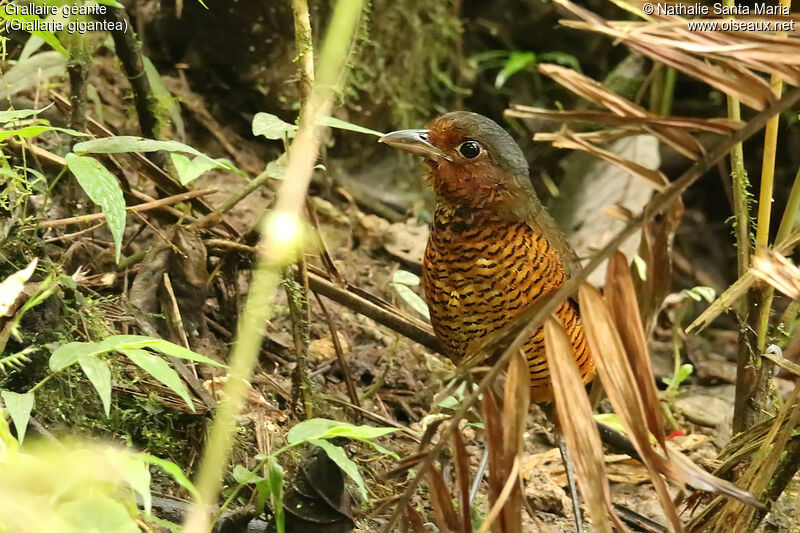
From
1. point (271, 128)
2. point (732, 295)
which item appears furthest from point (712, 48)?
point (271, 128)

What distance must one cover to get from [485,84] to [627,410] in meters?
4.39

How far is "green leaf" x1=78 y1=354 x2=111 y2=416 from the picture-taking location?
5.80 feet

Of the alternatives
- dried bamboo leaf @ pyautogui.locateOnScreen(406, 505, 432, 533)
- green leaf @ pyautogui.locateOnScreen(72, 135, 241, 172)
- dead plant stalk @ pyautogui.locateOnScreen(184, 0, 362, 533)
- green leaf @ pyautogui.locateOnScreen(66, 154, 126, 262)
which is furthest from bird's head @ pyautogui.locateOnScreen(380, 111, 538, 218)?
dead plant stalk @ pyautogui.locateOnScreen(184, 0, 362, 533)

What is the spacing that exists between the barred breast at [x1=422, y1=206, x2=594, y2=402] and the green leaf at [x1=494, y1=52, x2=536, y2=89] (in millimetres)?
2469

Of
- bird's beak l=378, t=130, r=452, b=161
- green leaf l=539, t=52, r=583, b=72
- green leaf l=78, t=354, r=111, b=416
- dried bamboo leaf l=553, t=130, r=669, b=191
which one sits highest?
green leaf l=539, t=52, r=583, b=72

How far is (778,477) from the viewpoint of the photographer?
222 centimetres

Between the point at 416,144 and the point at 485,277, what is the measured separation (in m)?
0.57

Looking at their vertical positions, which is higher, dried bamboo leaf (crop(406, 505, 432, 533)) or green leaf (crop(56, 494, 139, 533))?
green leaf (crop(56, 494, 139, 533))

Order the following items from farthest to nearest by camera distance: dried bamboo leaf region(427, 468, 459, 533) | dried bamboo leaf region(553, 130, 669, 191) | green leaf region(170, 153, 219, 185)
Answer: green leaf region(170, 153, 219, 185), dried bamboo leaf region(427, 468, 459, 533), dried bamboo leaf region(553, 130, 669, 191)

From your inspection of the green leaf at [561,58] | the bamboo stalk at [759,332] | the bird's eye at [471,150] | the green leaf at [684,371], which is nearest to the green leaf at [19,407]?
the bird's eye at [471,150]

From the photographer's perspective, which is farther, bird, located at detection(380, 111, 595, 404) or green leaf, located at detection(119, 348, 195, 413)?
bird, located at detection(380, 111, 595, 404)

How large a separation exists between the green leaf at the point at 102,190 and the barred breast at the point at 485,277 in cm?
119

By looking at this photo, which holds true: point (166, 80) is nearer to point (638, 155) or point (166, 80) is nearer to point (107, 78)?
point (107, 78)

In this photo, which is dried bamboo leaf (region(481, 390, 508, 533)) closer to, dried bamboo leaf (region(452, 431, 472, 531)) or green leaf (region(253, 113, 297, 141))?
dried bamboo leaf (region(452, 431, 472, 531))
